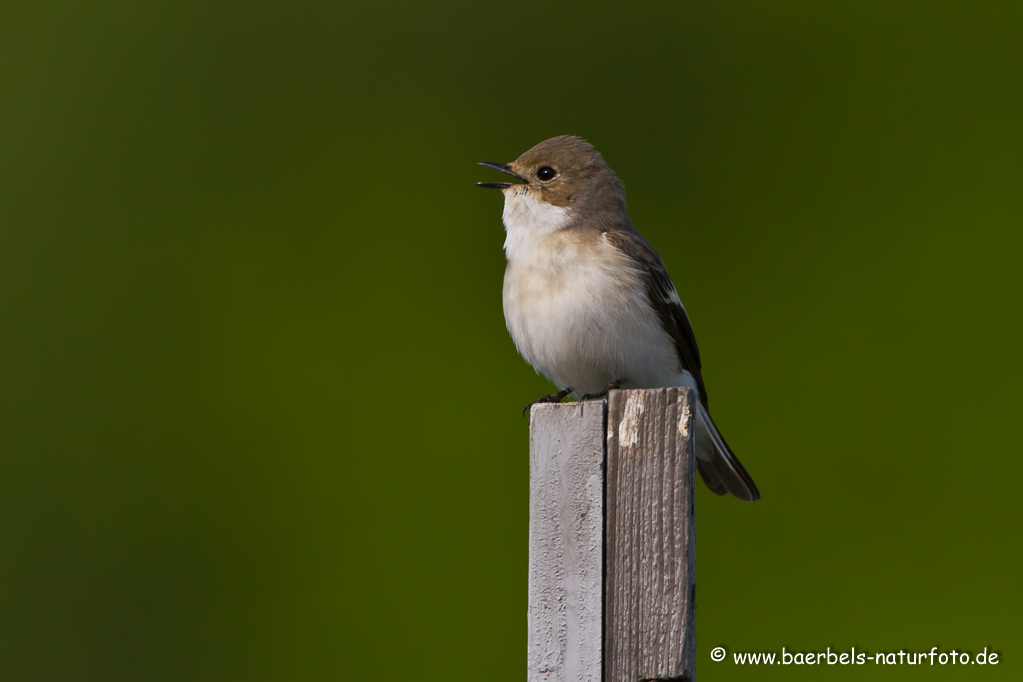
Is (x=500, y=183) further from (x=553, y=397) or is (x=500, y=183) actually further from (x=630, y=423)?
(x=630, y=423)

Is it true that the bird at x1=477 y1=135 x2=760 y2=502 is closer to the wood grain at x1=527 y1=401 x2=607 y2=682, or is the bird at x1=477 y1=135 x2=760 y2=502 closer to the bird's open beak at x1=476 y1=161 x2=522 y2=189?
the bird's open beak at x1=476 y1=161 x2=522 y2=189

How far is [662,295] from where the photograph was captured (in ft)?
14.2

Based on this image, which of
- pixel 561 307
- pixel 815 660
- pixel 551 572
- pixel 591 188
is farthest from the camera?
pixel 815 660

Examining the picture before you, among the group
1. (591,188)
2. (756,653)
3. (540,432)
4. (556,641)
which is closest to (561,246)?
(591,188)

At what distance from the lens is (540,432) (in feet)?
8.32

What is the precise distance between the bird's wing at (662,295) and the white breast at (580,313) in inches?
2.5

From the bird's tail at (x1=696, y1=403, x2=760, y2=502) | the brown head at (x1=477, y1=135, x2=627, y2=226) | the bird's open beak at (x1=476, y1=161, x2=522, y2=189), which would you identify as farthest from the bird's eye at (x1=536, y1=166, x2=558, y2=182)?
the bird's tail at (x1=696, y1=403, x2=760, y2=502)

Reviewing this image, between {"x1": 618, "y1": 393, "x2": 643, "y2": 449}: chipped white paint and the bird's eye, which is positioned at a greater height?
the bird's eye

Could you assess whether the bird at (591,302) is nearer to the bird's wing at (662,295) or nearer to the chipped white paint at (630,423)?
the bird's wing at (662,295)

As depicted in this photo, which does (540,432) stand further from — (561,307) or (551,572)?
(561,307)

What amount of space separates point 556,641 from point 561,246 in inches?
80.0

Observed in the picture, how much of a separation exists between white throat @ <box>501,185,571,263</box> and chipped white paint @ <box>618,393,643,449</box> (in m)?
1.77

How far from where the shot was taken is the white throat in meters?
4.21

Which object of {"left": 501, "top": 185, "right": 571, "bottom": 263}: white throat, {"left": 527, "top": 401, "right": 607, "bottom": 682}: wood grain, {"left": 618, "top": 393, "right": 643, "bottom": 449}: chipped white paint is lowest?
{"left": 527, "top": 401, "right": 607, "bottom": 682}: wood grain
